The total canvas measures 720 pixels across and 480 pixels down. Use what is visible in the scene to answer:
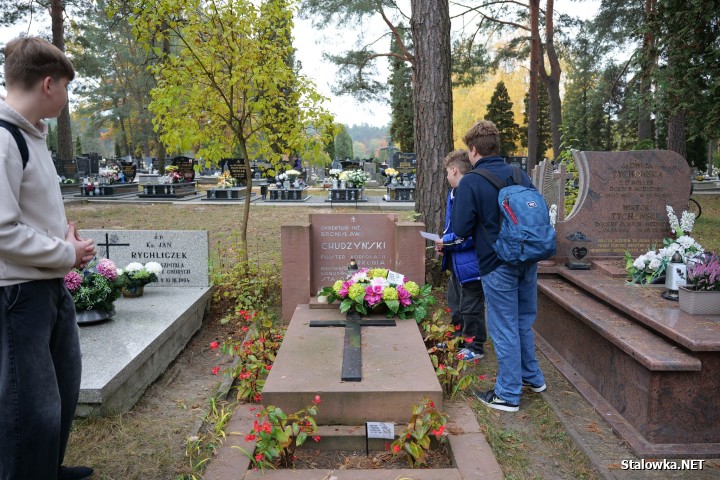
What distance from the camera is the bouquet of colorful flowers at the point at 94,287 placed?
4.43 meters

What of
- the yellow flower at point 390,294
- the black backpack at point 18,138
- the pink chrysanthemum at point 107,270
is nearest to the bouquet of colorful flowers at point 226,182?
the pink chrysanthemum at point 107,270

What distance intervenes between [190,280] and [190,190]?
15857 millimetres

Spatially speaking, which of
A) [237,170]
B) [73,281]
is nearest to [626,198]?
[73,281]

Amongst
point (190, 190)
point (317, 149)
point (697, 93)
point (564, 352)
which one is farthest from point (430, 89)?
point (190, 190)

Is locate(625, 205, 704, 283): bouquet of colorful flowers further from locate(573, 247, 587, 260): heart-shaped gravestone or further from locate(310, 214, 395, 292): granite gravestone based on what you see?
locate(310, 214, 395, 292): granite gravestone

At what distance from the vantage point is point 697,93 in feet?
37.0

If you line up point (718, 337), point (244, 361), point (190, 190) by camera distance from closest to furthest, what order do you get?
point (718, 337) < point (244, 361) < point (190, 190)

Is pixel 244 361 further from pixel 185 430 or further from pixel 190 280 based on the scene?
pixel 190 280

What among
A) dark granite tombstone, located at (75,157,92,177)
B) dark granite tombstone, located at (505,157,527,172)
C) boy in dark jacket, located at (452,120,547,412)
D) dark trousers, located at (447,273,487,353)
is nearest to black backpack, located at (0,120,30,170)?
boy in dark jacket, located at (452,120,547,412)

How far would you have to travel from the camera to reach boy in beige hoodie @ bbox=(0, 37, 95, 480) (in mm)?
2098

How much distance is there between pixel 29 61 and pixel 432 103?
491 cm

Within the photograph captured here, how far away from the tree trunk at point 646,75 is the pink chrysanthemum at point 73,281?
Result: 1191 cm

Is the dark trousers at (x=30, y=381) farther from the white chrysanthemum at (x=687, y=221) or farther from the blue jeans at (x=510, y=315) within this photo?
the white chrysanthemum at (x=687, y=221)

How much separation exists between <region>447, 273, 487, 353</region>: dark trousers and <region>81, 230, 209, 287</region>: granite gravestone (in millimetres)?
2533
